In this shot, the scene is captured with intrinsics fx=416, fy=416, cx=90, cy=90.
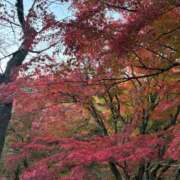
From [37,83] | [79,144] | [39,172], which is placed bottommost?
[39,172]

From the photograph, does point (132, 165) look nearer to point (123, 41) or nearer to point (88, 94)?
point (88, 94)

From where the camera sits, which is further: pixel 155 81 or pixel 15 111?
pixel 15 111

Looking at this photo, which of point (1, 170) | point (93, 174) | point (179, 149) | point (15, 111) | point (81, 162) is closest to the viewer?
point (179, 149)

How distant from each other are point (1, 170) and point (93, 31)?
15990 mm

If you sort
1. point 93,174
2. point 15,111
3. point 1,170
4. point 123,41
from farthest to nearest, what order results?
point 1,170
point 15,111
point 93,174
point 123,41

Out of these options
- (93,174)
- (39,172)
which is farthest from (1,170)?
(39,172)

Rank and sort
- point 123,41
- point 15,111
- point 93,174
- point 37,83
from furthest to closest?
point 15,111
point 93,174
point 37,83
point 123,41

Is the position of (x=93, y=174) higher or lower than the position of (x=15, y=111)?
lower

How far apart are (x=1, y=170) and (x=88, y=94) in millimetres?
11741

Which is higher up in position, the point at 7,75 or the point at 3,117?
the point at 7,75

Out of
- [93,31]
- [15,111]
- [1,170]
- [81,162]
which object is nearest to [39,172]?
[81,162]

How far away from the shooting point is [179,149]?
9070 mm

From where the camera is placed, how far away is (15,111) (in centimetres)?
2095

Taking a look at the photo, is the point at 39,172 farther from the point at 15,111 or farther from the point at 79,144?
the point at 15,111
